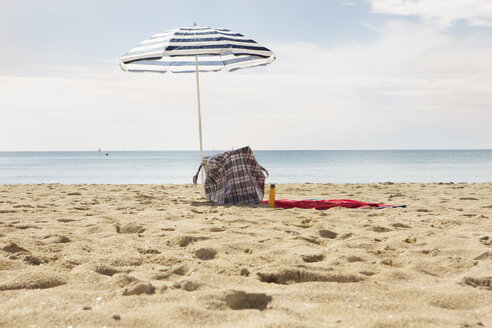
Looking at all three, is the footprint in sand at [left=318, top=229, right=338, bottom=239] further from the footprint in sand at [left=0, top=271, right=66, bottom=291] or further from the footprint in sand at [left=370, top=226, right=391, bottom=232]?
the footprint in sand at [left=0, top=271, right=66, bottom=291]

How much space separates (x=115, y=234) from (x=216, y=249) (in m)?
1.20

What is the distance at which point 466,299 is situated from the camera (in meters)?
2.20

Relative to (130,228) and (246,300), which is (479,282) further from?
(130,228)

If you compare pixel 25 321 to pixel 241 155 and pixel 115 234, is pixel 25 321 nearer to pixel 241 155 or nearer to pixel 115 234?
pixel 115 234

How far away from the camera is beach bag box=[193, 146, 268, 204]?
611cm

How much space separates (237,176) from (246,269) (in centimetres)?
347

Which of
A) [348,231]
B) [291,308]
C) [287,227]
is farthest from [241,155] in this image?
[291,308]

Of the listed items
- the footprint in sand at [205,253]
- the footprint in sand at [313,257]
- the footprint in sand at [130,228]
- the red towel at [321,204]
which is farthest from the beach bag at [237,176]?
the footprint in sand at [313,257]

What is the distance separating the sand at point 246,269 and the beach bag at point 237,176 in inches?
44.9

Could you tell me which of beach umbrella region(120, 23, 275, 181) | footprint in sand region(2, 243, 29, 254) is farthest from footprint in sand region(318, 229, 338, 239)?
beach umbrella region(120, 23, 275, 181)

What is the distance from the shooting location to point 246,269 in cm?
274

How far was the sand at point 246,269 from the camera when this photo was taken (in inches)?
79.4

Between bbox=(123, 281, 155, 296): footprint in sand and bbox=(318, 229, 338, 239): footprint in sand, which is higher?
bbox=(123, 281, 155, 296): footprint in sand

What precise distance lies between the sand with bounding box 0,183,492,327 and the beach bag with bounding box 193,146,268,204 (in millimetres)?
1140
